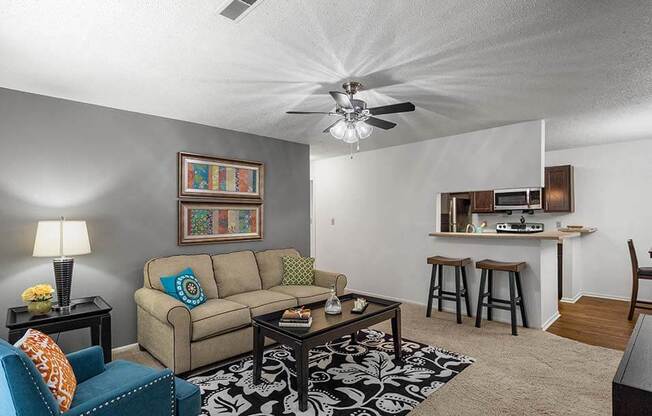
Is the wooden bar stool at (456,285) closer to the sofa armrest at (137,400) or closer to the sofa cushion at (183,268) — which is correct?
the sofa cushion at (183,268)

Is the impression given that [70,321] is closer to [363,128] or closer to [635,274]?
[363,128]

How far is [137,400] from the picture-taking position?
5.20ft

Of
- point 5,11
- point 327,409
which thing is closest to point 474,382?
point 327,409

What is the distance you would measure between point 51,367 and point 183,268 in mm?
2088

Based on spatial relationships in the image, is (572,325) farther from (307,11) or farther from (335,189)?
(307,11)

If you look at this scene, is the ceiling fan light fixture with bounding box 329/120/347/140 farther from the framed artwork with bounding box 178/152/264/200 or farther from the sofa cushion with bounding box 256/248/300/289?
the sofa cushion with bounding box 256/248/300/289

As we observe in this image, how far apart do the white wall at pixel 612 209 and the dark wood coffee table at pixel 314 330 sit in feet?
14.0

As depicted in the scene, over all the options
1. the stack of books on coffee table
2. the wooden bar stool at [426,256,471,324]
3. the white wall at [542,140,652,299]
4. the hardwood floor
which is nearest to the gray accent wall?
the stack of books on coffee table

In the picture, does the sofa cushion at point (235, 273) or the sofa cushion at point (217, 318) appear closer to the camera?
the sofa cushion at point (217, 318)

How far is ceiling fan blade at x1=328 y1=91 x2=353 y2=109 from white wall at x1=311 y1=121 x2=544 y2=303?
8.47 ft

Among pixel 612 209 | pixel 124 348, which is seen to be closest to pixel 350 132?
pixel 124 348

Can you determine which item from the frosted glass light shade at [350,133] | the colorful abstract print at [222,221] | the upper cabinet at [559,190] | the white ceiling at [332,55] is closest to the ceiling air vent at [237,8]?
the white ceiling at [332,55]

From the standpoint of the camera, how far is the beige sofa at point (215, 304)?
2.86 meters

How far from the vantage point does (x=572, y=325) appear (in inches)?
164
